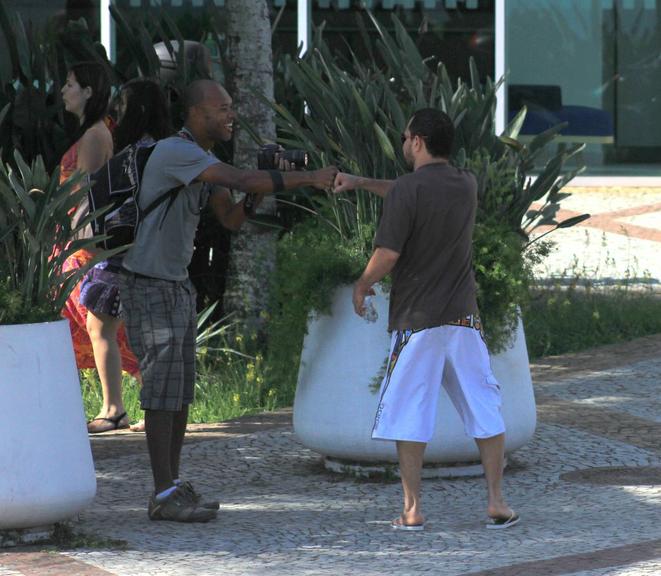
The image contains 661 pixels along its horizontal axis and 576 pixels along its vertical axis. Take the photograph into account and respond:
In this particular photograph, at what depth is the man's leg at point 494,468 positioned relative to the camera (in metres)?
5.61

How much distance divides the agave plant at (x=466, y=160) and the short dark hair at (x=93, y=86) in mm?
1080

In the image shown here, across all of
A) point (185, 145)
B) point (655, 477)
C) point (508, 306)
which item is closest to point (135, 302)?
point (185, 145)

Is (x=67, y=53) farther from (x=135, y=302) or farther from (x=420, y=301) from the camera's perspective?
(x=420, y=301)

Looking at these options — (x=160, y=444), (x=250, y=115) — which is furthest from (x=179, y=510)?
(x=250, y=115)

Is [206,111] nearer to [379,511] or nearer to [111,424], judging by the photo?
[379,511]

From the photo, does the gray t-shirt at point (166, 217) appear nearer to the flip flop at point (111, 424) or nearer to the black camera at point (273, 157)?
the black camera at point (273, 157)

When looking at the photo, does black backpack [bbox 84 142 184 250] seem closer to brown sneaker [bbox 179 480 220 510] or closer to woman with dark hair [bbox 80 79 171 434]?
woman with dark hair [bbox 80 79 171 434]

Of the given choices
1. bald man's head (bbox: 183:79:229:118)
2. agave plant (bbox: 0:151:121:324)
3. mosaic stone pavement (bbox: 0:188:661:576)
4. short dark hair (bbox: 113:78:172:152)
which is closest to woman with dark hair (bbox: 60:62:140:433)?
mosaic stone pavement (bbox: 0:188:661:576)

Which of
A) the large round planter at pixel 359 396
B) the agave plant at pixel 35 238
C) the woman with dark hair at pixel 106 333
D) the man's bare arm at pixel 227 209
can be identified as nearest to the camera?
the agave plant at pixel 35 238

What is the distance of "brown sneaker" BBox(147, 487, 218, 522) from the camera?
5.75m

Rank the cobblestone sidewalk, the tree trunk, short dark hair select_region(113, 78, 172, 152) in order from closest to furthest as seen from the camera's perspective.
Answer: the cobblestone sidewalk < short dark hair select_region(113, 78, 172, 152) < the tree trunk

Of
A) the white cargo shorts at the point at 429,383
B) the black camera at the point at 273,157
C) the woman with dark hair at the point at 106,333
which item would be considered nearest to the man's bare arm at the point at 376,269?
the white cargo shorts at the point at 429,383

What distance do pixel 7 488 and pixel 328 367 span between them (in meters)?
1.75

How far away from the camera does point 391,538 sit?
5520 mm
